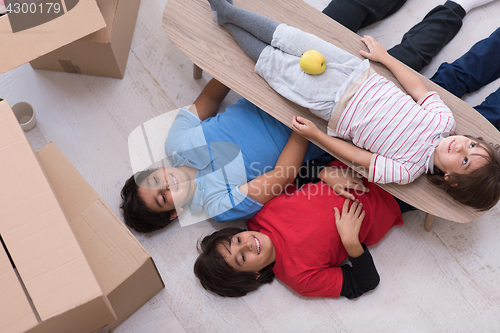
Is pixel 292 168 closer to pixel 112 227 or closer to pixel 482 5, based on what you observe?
pixel 112 227

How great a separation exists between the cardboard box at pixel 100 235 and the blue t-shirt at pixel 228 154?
29 cm

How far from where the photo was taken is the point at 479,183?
0.94 m

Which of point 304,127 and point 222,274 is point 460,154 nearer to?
point 304,127

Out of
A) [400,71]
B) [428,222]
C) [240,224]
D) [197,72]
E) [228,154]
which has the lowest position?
[240,224]

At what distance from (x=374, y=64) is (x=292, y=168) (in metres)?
0.42

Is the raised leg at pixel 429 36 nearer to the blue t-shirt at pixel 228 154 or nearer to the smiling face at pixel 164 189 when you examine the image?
the blue t-shirt at pixel 228 154

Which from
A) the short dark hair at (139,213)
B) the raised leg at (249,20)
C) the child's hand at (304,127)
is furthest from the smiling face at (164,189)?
the raised leg at (249,20)

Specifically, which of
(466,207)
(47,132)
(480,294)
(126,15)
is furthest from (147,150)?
(480,294)

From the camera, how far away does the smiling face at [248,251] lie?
1.06 metres

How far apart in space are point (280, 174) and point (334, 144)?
20 centimetres

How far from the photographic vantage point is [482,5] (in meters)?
1.34

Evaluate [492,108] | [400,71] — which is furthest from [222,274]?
[492,108]

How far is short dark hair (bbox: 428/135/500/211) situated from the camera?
928 mm

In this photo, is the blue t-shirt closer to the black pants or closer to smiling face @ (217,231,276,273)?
smiling face @ (217,231,276,273)
